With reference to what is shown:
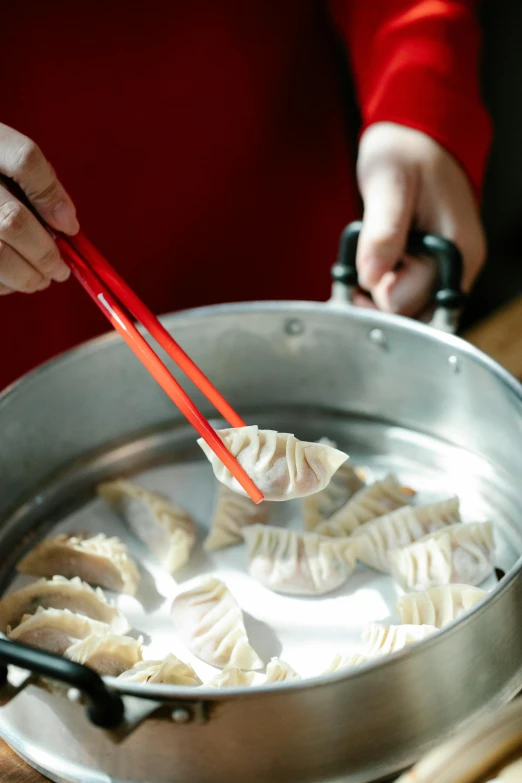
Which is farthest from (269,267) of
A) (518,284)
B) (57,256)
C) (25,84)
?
(518,284)

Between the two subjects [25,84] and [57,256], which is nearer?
[57,256]

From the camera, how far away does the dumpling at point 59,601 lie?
127 centimetres

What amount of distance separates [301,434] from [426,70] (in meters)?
0.78

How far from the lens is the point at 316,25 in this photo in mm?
2053

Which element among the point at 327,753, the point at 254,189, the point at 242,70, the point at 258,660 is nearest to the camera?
the point at 327,753

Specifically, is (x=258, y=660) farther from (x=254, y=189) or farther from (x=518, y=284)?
(x=518, y=284)

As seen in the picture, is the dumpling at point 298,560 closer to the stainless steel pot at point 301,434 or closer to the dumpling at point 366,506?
the dumpling at point 366,506

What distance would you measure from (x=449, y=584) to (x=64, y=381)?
2.54 ft

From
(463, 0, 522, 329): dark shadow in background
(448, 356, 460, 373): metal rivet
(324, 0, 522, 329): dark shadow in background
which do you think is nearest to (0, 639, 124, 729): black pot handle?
(448, 356, 460, 373): metal rivet

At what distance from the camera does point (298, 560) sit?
130 cm

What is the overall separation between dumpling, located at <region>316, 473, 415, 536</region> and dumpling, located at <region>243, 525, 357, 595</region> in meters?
0.06

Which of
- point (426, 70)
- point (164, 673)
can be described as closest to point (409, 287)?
point (426, 70)

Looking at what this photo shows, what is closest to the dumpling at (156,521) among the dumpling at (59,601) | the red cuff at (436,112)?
the dumpling at (59,601)

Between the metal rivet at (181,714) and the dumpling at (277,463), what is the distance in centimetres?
36
